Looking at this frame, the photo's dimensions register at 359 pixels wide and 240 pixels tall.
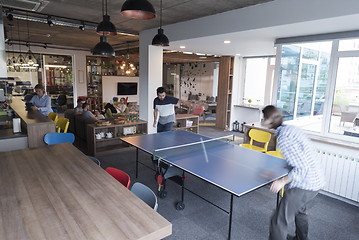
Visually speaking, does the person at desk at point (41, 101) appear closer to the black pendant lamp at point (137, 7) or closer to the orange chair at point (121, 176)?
the orange chair at point (121, 176)

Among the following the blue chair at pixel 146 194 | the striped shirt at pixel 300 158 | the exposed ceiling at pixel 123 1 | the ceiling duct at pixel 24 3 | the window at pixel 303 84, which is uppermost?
the exposed ceiling at pixel 123 1

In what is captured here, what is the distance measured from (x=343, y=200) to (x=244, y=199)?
1.67 m

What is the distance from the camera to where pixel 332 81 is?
4242 millimetres

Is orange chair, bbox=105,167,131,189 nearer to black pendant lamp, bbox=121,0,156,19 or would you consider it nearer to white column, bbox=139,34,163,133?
black pendant lamp, bbox=121,0,156,19

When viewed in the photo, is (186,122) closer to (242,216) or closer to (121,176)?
(242,216)

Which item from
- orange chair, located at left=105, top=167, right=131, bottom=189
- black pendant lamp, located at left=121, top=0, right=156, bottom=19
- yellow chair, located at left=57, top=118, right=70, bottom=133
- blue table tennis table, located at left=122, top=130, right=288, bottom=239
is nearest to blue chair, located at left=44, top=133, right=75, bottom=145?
blue table tennis table, located at left=122, top=130, right=288, bottom=239

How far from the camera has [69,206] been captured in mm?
1812

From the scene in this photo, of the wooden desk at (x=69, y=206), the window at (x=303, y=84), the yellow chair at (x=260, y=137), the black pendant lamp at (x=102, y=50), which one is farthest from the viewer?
the window at (x=303, y=84)

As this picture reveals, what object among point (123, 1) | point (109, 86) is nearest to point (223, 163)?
point (123, 1)

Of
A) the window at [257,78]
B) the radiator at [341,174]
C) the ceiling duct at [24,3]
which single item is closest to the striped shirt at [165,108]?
the ceiling duct at [24,3]

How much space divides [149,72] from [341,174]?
4.93 meters

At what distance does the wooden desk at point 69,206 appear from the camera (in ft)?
4.98

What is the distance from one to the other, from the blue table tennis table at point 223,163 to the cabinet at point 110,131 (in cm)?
213

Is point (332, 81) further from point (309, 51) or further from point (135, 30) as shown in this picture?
point (135, 30)
